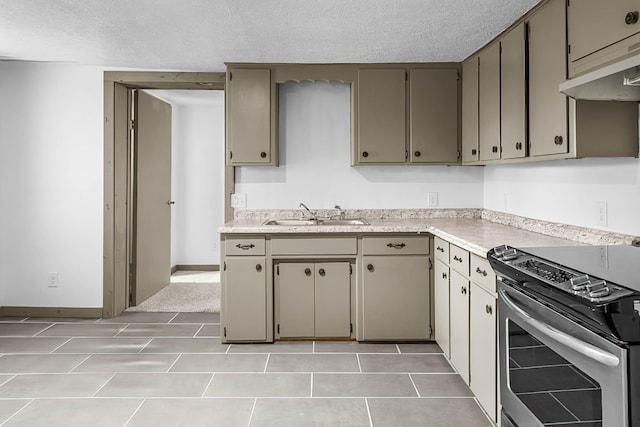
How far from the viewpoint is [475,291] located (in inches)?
98.3

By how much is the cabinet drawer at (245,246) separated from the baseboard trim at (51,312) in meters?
1.54

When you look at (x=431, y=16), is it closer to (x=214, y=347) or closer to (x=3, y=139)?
(x=214, y=347)

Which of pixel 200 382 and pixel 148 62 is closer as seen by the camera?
pixel 200 382

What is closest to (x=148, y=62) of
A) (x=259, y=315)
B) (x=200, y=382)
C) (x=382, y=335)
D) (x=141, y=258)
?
(x=141, y=258)

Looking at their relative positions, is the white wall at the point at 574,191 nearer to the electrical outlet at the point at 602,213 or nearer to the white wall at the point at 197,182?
the electrical outlet at the point at 602,213

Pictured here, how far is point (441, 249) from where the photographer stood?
3.23 meters

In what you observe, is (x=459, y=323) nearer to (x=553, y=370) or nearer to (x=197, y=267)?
(x=553, y=370)

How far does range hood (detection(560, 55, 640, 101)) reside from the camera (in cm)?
156

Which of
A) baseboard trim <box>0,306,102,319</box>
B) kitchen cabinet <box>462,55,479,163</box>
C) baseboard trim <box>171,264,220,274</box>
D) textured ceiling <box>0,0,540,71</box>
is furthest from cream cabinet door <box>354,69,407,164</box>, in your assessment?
baseboard trim <box>171,264,220,274</box>

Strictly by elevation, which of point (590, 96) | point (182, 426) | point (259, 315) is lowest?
point (182, 426)

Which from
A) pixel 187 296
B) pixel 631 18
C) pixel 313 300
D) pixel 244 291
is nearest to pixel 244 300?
pixel 244 291

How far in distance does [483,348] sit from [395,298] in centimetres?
114

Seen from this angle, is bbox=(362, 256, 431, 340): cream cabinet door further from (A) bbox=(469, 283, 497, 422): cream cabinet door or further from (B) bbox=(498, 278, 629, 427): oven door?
(B) bbox=(498, 278, 629, 427): oven door

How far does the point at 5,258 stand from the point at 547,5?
4.45 meters
